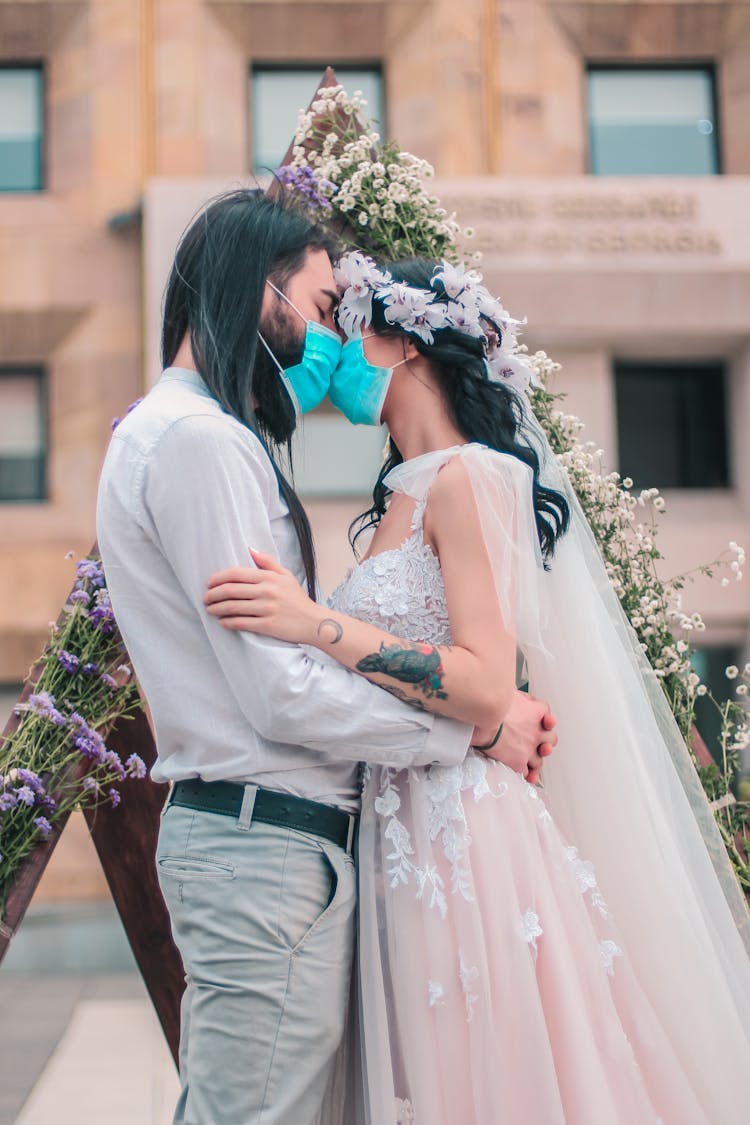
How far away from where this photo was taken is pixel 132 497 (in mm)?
1935

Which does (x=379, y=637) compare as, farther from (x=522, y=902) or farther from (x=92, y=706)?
(x=92, y=706)

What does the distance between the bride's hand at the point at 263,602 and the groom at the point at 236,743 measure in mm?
25

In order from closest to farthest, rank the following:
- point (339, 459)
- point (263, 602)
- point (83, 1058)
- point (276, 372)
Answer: point (263, 602), point (276, 372), point (83, 1058), point (339, 459)

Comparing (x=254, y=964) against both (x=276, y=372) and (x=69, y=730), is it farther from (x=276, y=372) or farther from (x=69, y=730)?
(x=69, y=730)

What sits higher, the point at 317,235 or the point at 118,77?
the point at 118,77

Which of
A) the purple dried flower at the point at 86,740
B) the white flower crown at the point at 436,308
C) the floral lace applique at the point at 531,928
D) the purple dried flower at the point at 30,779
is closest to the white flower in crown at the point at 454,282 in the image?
the white flower crown at the point at 436,308

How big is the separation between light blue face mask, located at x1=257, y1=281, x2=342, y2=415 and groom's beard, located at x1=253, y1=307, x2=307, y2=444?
10mm

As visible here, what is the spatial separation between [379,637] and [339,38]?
410 inches

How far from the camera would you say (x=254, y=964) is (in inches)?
73.2

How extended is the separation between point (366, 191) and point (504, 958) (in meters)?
1.98

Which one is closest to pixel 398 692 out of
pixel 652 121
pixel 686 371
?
pixel 686 371

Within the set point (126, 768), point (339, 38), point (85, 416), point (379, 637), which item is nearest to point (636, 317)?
point (339, 38)

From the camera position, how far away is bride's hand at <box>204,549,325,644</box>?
1.83 meters

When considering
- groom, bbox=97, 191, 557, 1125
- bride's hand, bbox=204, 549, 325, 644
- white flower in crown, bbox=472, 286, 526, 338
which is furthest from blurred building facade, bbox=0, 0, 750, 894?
bride's hand, bbox=204, 549, 325, 644
